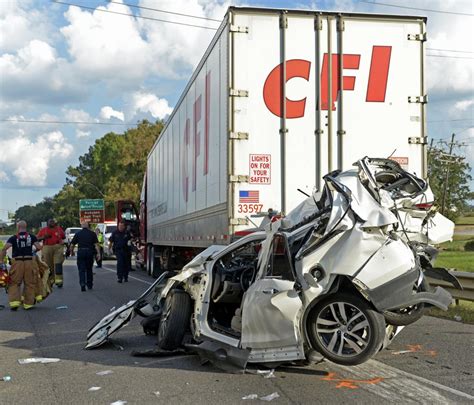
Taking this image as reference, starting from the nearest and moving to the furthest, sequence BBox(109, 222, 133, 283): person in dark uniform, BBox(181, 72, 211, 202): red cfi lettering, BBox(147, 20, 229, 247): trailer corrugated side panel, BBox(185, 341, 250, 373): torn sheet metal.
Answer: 1. BBox(185, 341, 250, 373): torn sheet metal
2. BBox(147, 20, 229, 247): trailer corrugated side panel
3. BBox(181, 72, 211, 202): red cfi lettering
4. BBox(109, 222, 133, 283): person in dark uniform

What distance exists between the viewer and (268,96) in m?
9.54

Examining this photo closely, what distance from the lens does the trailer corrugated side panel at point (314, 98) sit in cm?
949

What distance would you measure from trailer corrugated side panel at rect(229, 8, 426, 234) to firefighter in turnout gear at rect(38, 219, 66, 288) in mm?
8522

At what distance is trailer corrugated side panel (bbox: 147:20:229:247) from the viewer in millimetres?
9953

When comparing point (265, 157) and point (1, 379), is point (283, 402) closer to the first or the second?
point (1, 379)

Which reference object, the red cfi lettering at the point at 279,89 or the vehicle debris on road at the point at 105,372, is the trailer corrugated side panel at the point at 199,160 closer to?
the red cfi lettering at the point at 279,89

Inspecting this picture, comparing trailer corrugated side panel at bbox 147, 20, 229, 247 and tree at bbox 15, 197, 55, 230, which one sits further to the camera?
tree at bbox 15, 197, 55, 230

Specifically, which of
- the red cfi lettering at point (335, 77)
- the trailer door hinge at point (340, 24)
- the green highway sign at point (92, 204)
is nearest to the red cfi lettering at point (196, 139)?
the red cfi lettering at point (335, 77)

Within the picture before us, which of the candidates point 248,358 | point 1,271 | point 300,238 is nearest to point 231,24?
point 300,238

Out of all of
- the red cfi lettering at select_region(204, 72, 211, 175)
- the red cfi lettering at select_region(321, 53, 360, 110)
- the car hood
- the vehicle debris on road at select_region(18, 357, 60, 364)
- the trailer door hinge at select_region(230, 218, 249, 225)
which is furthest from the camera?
the red cfi lettering at select_region(204, 72, 211, 175)

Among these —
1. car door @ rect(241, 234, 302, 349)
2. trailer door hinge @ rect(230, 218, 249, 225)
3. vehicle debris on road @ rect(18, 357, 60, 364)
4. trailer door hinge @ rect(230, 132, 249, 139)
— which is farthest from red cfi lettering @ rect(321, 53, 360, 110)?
vehicle debris on road @ rect(18, 357, 60, 364)

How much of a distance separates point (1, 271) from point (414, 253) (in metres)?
11.1

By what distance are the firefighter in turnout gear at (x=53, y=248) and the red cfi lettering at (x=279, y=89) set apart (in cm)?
886

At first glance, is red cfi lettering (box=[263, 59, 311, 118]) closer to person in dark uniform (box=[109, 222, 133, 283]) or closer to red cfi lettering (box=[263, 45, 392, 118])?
red cfi lettering (box=[263, 45, 392, 118])
